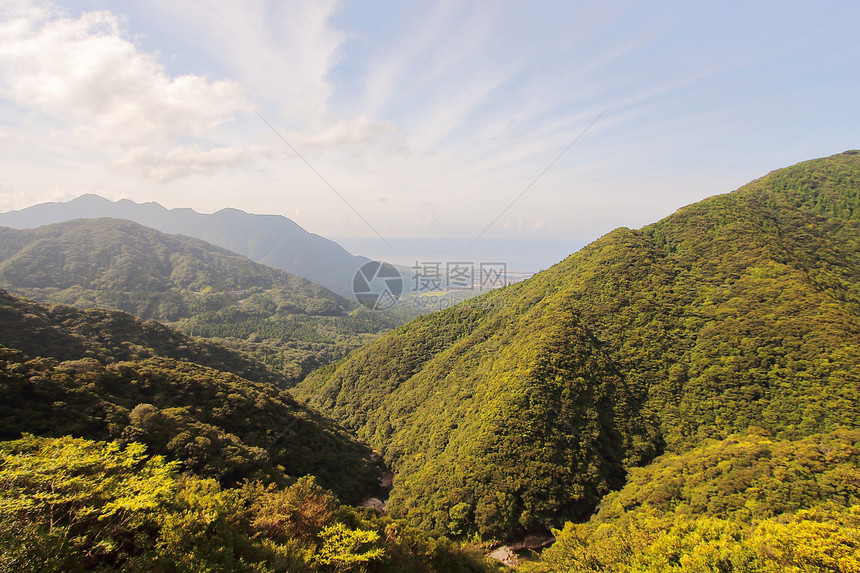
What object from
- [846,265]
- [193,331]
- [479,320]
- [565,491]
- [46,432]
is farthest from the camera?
[193,331]

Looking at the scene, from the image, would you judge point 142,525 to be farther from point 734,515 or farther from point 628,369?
point 628,369

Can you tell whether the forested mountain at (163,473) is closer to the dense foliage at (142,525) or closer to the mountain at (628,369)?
the dense foliage at (142,525)

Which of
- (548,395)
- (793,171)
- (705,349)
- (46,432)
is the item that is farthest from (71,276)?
(793,171)

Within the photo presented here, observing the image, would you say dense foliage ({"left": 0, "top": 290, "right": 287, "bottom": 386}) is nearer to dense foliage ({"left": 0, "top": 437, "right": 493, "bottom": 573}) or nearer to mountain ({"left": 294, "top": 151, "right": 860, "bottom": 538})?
mountain ({"left": 294, "top": 151, "right": 860, "bottom": 538})

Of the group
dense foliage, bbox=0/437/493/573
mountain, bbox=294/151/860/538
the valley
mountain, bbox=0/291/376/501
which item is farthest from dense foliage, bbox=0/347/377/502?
mountain, bbox=294/151/860/538

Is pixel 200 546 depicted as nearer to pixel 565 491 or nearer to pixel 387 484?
pixel 565 491
